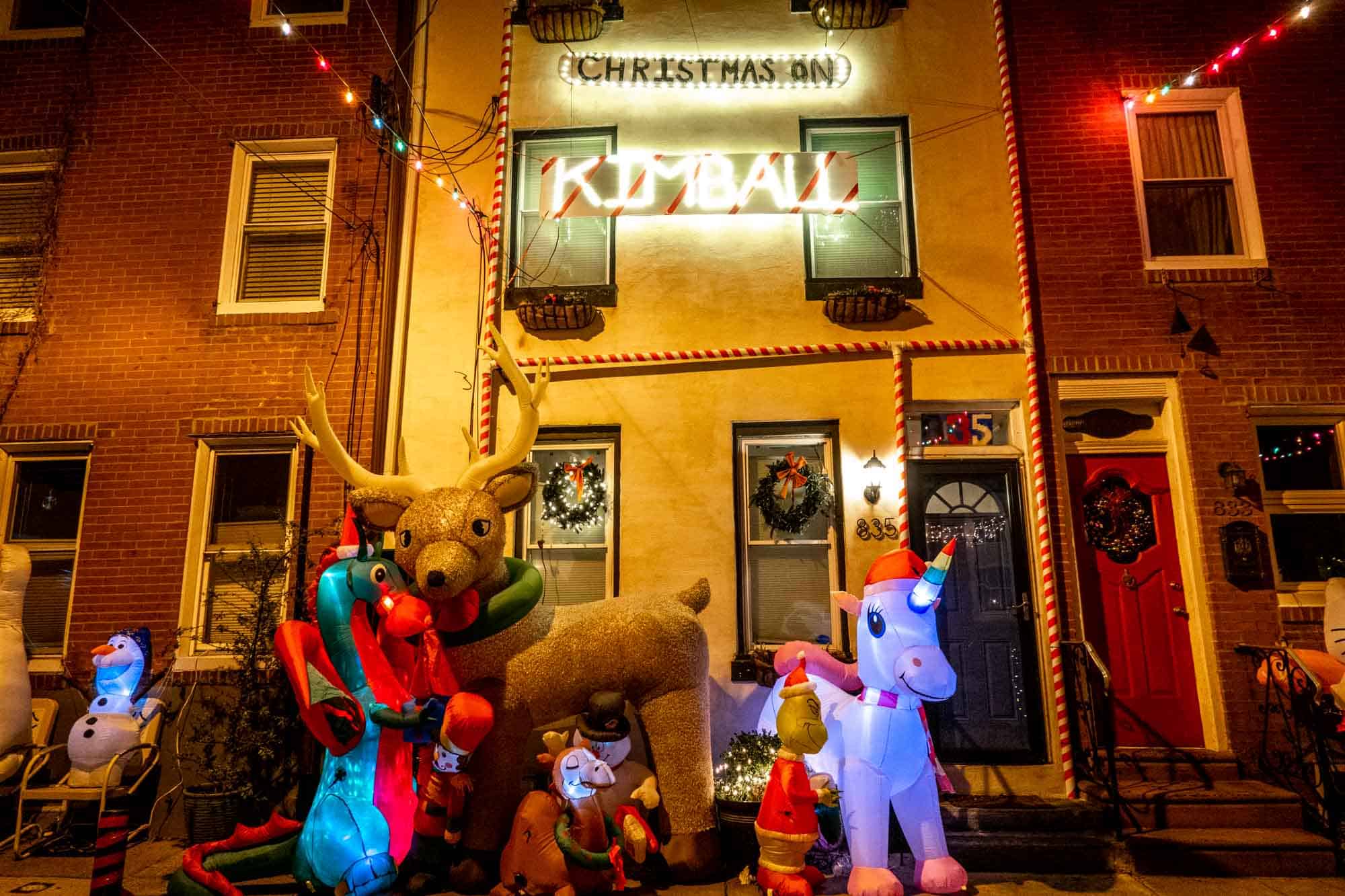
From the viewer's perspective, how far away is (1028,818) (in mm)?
5348

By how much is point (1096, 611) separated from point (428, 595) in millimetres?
5183

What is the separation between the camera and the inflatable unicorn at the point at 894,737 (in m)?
4.61

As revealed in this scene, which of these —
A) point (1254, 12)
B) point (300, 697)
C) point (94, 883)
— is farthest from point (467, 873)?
point (1254, 12)

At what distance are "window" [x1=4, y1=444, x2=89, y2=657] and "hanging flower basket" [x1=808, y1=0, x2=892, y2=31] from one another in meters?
7.69

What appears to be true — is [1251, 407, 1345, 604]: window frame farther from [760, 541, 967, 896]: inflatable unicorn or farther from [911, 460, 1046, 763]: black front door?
[760, 541, 967, 896]: inflatable unicorn

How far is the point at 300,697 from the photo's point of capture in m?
4.35

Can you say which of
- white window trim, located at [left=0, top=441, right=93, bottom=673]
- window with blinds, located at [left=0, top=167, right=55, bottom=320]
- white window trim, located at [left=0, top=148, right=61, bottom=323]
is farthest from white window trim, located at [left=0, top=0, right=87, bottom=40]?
white window trim, located at [left=0, top=441, right=93, bottom=673]

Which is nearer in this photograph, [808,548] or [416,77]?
[808,548]

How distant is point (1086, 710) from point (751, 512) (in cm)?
293

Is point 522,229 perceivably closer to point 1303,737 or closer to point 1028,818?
point 1028,818

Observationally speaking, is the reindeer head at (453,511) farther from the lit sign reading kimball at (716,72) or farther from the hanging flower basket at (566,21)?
the hanging flower basket at (566,21)

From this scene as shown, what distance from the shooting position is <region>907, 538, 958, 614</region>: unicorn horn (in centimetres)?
464

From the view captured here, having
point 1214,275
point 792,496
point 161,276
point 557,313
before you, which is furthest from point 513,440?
point 1214,275

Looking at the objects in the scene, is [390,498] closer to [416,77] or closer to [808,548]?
[808,548]
